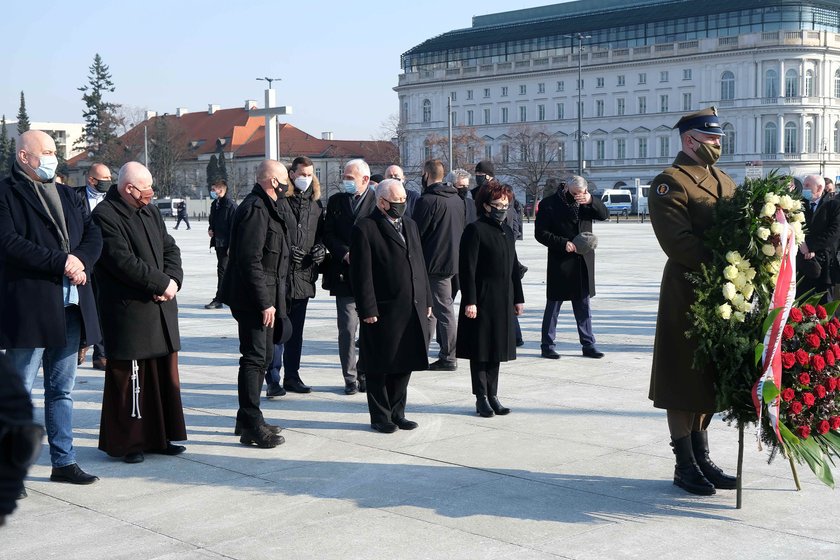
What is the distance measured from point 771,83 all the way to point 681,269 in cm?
10104

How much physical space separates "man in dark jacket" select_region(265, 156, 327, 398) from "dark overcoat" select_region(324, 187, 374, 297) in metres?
0.10

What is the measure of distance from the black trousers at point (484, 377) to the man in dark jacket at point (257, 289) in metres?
1.53

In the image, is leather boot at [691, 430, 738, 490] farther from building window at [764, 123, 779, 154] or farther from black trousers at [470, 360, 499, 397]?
building window at [764, 123, 779, 154]

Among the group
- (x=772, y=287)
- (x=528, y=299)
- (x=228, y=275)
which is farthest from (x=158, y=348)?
(x=528, y=299)

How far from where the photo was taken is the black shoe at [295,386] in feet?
31.3

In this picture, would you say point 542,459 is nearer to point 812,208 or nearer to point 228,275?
point 228,275

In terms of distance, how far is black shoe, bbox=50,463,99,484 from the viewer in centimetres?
655

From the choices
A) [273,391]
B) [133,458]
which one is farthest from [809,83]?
[133,458]

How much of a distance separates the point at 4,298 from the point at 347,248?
3665mm

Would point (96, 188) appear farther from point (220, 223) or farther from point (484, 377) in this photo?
point (484, 377)

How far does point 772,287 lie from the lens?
235 inches

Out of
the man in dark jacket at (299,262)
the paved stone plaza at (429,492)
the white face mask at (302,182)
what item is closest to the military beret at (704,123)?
the paved stone plaza at (429,492)

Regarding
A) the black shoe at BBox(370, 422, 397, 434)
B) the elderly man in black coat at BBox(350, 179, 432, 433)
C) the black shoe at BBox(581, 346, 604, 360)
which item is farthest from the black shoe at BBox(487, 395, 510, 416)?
the black shoe at BBox(581, 346, 604, 360)

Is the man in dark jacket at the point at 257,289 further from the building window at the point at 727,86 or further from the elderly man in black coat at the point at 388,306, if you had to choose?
the building window at the point at 727,86
